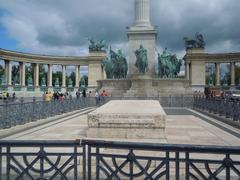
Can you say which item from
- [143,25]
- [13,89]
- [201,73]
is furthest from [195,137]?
[201,73]

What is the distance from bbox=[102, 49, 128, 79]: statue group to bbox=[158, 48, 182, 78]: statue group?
5.78 m

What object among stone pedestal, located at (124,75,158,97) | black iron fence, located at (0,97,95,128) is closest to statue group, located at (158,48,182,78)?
stone pedestal, located at (124,75,158,97)

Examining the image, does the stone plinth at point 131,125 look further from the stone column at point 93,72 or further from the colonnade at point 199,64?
the stone column at point 93,72

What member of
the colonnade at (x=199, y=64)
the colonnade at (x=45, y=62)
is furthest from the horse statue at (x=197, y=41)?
the colonnade at (x=45, y=62)

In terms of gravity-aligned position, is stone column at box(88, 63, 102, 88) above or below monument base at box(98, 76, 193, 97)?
above

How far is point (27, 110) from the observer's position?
56.9ft

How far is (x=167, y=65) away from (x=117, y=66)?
27.1ft

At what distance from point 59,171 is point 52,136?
27.3 feet

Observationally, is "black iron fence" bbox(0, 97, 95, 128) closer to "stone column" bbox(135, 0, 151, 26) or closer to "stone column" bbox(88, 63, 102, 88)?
"stone column" bbox(135, 0, 151, 26)

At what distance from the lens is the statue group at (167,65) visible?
2096 inches

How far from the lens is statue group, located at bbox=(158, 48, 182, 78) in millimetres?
53250

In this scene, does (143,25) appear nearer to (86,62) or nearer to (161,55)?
(161,55)

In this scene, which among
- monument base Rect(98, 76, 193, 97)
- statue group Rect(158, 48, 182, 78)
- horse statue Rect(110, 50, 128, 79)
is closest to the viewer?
monument base Rect(98, 76, 193, 97)

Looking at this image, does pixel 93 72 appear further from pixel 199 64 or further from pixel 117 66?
pixel 117 66
